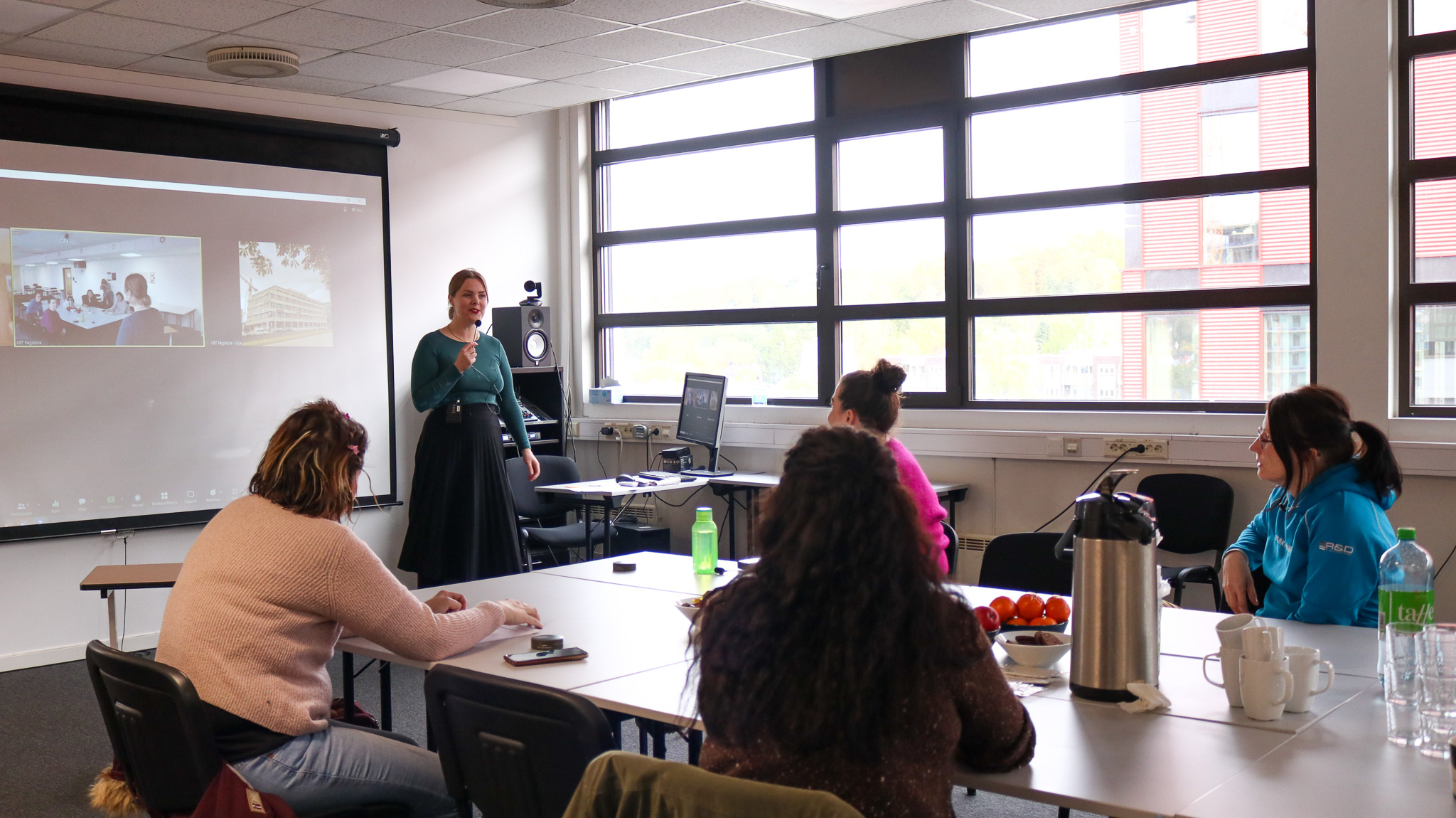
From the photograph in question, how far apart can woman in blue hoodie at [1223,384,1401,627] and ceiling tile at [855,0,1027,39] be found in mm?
2608

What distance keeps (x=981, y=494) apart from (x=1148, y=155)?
1.64 m

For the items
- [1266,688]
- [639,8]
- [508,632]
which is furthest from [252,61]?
[1266,688]

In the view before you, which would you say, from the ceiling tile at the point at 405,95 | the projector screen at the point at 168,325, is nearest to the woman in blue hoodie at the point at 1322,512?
the projector screen at the point at 168,325

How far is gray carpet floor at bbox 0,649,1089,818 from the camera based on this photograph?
11.1ft

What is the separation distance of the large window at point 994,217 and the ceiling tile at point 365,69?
4.87 feet

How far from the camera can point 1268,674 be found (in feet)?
6.04

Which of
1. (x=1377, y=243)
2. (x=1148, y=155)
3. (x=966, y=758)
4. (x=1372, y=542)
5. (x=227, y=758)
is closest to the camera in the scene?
(x=966, y=758)

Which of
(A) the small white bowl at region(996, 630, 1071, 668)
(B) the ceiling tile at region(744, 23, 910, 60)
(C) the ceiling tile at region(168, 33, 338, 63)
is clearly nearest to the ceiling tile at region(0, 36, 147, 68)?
(C) the ceiling tile at region(168, 33, 338, 63)

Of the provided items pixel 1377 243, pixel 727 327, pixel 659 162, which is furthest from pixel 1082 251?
pixel 659 162

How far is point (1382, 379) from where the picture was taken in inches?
171

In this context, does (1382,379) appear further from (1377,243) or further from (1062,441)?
(1062,441)

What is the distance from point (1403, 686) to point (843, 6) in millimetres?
3726

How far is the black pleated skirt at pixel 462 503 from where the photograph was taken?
5332 mm

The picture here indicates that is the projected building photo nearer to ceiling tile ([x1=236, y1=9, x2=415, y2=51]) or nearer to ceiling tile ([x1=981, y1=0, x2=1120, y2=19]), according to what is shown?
ceiling tile ([x1=236, y1=9, x2=415, y2=51])
